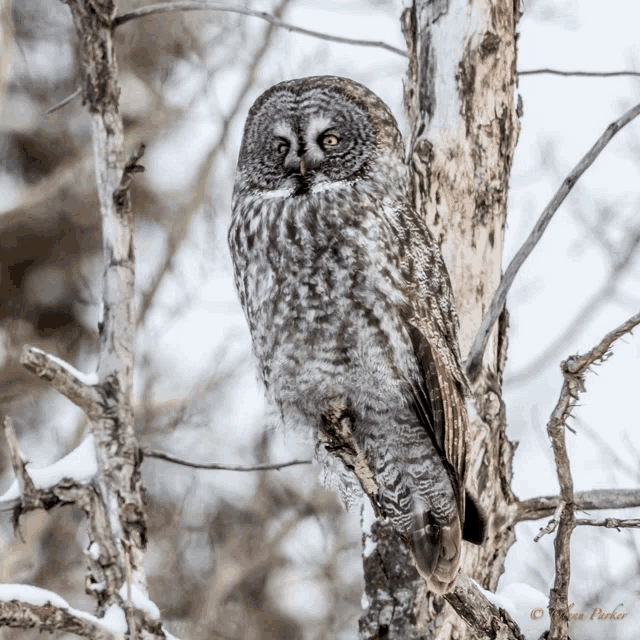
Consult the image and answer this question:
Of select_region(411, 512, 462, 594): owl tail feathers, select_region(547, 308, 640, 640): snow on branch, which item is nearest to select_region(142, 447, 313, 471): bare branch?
select_region(411, 512, 462, 594): owl tail feathers

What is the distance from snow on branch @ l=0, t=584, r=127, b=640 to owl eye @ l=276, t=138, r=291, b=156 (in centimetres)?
157

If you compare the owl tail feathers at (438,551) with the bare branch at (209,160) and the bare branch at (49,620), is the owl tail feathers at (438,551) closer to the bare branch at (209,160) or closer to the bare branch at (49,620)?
the bare branch at (49,620)

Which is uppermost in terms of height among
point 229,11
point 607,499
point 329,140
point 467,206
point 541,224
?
point 229,11

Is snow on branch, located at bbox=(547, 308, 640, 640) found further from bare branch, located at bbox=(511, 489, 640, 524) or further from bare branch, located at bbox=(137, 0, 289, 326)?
bare branch, located at bbox=(137, 0, 289, 326)

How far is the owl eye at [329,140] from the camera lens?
2926 mm

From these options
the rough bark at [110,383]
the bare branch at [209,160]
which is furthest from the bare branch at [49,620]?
the bare branch at [209,160]

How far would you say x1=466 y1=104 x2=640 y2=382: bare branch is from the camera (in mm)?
2580

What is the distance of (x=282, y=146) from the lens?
3.00 meters

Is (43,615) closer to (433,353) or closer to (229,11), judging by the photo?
(433,353)

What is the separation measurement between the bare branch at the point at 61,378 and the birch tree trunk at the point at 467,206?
1.07 meters

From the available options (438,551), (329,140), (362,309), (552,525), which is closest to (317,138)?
(329,140)

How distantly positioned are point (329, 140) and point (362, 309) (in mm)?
695

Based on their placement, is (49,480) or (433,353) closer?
(433,353)

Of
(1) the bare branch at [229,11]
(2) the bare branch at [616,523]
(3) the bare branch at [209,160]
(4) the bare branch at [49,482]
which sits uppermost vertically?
(3) the bare branch at [209,160]
